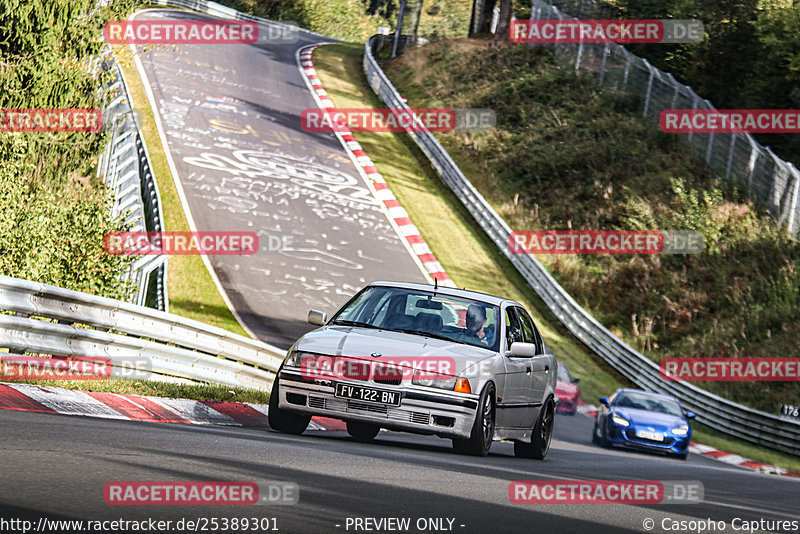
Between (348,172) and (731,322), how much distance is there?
43.5 ft

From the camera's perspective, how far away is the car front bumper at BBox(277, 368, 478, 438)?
9508 millimetres

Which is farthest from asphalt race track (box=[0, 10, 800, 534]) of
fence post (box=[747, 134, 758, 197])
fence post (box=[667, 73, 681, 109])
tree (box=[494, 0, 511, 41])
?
tree (box=[494, 0, 511, 41])

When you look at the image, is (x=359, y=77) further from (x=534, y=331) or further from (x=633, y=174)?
(x=534, y=331)

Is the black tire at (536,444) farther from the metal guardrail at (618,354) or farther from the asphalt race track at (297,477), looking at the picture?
the metal guardrail at (618,354)

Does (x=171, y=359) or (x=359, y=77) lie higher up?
(x=359, y=77)

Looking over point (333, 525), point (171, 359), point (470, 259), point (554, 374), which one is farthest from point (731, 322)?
point (333, 525)

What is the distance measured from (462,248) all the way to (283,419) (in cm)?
2064

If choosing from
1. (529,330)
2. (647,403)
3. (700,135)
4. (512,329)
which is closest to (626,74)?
(700,135)

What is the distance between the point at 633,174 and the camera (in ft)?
112

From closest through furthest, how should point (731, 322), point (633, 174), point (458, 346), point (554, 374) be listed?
point (458, 346) → point (554, 374) → point (731, 322) → point (633, 174)

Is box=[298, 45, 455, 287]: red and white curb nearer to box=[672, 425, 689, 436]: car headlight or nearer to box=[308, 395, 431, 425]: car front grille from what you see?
box=[672, 425, 689, 436]: car headlight

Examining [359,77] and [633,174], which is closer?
[633,174]

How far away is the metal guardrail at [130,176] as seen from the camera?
20.7 metres

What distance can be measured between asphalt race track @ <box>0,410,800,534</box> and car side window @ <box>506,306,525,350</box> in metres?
1.36
